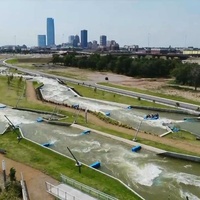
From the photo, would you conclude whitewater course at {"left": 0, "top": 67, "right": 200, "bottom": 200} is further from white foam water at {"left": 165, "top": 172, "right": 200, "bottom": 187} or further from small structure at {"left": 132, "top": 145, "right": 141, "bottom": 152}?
small structure at {"left": 132, "top": 145, "right": 141, "bottom": 152}

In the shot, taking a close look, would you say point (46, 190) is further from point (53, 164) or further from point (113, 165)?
point (113, 165)

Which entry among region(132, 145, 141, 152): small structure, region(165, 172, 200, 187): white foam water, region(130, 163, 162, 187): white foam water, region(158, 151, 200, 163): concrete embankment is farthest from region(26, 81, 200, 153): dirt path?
region(130, 163, 162, 187): white foam water

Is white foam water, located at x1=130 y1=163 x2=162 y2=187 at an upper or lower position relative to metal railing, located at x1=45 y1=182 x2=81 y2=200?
lower

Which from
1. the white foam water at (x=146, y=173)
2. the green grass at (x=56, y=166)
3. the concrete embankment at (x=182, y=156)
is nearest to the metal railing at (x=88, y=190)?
the green grass at (x=56, y=166)

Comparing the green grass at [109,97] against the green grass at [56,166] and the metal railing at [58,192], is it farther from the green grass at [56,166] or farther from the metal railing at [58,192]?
the metal railing at [58,192]

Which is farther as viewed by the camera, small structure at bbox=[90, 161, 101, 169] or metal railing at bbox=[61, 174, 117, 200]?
small structure at bbox=[90, 161, 101, 169]

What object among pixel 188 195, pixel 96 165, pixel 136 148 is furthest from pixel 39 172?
pixel 188 195
